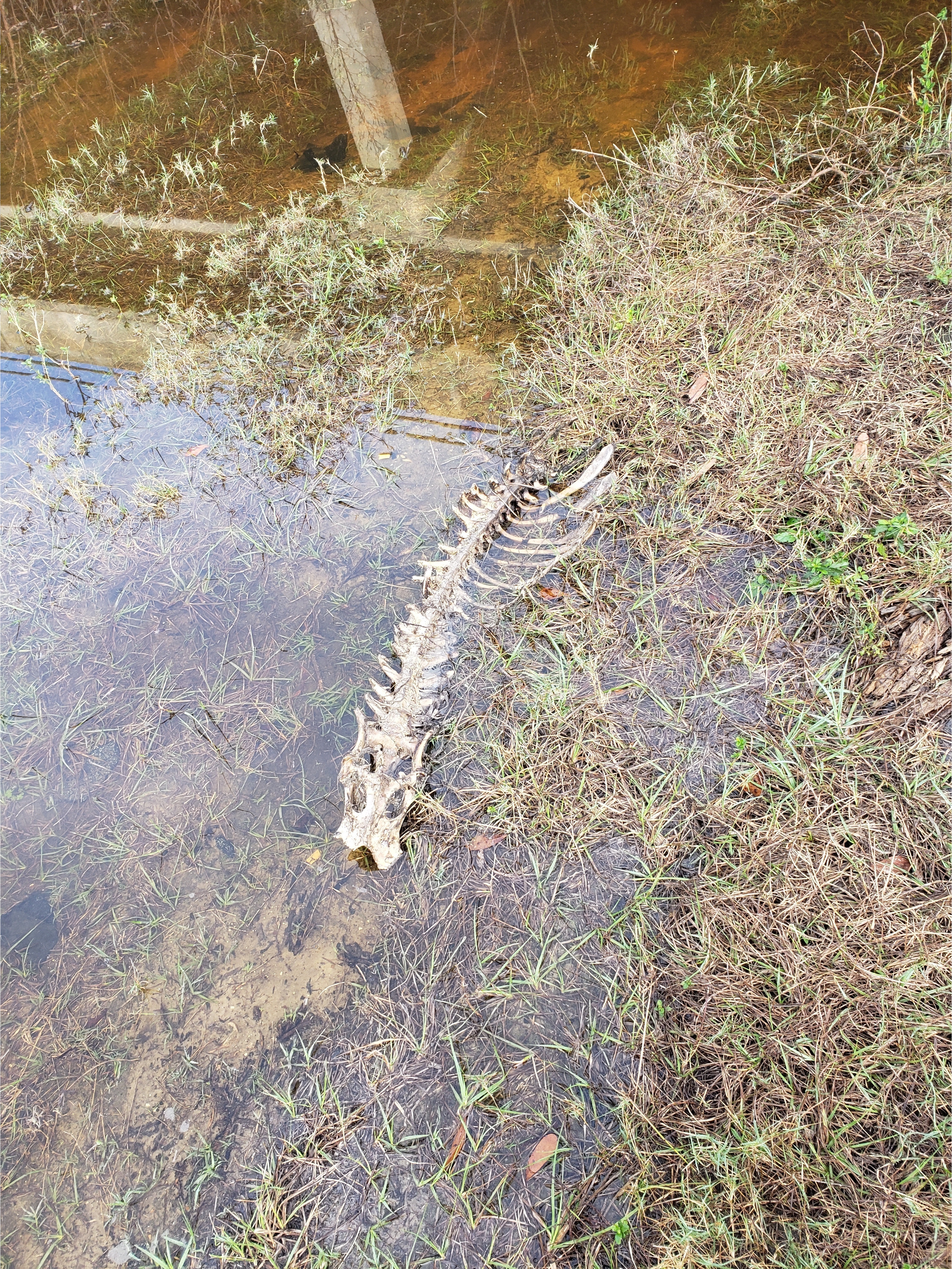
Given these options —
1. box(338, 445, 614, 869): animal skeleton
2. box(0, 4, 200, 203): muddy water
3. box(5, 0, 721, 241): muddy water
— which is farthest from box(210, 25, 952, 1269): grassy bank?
box(0, 4, 200, 203): muddy water

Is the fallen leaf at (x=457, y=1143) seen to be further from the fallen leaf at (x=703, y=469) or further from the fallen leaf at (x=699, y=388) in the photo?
the fallen leaf at (x=699, y=388)

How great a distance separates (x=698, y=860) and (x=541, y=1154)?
2.97 ft

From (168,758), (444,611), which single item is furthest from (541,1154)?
(168,758)

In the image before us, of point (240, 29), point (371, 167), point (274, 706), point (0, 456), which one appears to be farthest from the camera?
point (240, 29)

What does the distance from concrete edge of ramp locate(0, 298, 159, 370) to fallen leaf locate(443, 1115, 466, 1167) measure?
4.08 meters

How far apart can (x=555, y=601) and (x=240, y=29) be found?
7.02 meters

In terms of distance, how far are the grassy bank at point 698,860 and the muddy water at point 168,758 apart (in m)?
0.31

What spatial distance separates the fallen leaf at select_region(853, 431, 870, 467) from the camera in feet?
8.93

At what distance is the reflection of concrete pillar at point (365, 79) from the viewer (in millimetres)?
5098

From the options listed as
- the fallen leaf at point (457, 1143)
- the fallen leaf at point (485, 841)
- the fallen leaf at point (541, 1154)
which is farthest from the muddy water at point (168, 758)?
the fallen leaf at point (541, 1154)

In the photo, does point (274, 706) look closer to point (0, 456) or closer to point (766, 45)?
point (0, 456)

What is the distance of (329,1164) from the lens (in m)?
1.86

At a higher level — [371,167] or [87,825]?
[371,167]

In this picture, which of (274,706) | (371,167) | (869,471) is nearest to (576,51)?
(371,167)
